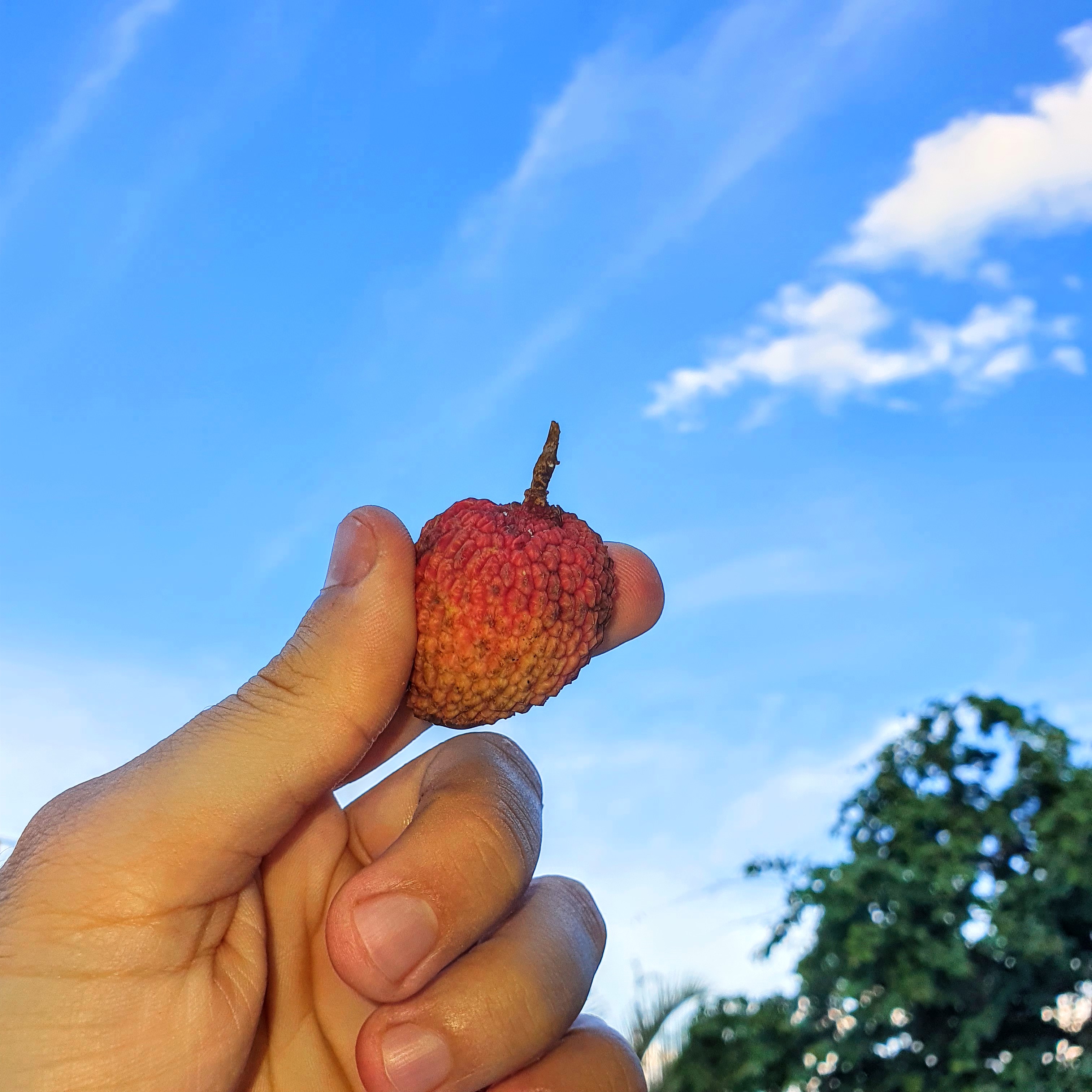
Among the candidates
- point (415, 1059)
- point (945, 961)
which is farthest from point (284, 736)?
point (945, 961)

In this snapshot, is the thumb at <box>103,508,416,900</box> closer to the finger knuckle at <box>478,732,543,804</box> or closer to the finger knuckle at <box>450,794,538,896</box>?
the finger knuckle at <box>450,794,538,896</box>

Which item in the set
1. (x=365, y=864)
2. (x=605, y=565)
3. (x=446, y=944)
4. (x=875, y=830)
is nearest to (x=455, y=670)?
(x=605, y=565)

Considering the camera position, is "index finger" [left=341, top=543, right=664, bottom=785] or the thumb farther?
"index finger" [left=341, top=543, right=664, bottom=785]

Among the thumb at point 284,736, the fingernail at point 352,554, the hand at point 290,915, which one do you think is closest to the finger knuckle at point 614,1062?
the hand at point 290,915

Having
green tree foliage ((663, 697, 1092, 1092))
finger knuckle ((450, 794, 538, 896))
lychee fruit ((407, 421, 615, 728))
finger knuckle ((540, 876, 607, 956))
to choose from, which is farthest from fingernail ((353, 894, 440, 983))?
green tree foliage ((663, 697, 1092, 1092))

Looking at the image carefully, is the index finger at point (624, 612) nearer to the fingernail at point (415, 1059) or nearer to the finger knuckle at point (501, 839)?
the finger knuckle at point (501, 839)

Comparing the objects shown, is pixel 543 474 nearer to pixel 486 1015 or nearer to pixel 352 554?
pixel 352 554

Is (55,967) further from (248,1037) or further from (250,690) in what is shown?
(250,690)
